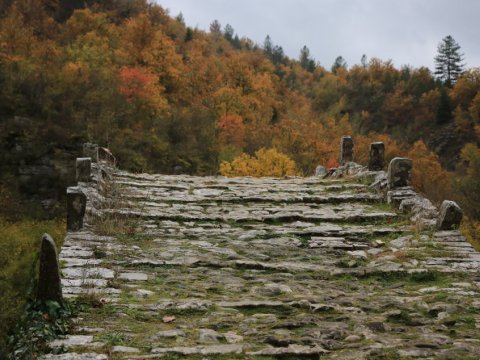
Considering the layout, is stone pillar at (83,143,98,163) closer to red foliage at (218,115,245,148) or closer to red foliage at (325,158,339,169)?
red foliage at (218,115,245,148)

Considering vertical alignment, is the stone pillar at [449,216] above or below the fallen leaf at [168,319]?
above

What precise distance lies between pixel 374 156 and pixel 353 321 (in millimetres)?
8317

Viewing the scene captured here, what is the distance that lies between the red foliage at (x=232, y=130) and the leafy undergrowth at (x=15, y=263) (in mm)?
18005

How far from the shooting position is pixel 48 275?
14.5ft

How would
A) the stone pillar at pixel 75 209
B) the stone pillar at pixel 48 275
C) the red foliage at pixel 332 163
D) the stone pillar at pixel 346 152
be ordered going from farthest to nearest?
the red foliage at pixel 332 163
the stone pillar at pixel 346 152
the stone pillar at pixel 75 209
the stone pillar at pixel 48 275

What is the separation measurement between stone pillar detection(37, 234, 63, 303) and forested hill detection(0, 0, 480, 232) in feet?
60.1

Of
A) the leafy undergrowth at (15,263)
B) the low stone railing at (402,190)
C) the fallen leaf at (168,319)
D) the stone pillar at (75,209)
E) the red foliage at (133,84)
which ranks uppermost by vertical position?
the red foliage at (133,84)

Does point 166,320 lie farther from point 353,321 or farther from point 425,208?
point 425,208

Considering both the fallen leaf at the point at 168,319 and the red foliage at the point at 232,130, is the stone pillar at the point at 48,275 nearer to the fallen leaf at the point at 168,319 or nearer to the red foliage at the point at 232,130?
the fallen leaf at the point at 168,319

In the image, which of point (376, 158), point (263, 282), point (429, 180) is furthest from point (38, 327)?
point (429, 180)

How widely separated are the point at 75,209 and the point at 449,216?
5562 mm

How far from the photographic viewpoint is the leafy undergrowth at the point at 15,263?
9883 millimetres

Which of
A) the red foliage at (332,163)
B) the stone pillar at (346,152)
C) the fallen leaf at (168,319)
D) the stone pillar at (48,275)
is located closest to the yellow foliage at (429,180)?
the red foliage at (332,163)

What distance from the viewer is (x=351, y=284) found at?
6035 mm
